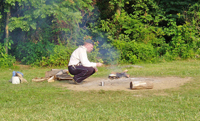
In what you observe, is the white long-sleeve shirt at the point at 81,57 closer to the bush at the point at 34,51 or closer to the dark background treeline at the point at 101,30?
the dark background treeline at the point at 101,30

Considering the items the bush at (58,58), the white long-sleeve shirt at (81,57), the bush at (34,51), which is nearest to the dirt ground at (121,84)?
the white long-sleeve shirt at (81,57)

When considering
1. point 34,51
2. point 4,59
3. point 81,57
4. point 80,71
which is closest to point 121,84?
point 80,71

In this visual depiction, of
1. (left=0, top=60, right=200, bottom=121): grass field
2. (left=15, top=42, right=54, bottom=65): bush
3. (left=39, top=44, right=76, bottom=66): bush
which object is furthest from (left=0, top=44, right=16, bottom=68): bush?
(left=0, top=60, right=200, bottom=121): grass field

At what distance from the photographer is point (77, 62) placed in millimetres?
8672

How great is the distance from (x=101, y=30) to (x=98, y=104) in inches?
442

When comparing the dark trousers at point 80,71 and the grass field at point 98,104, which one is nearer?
the grass field at point 98,104

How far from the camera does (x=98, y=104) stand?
606cm

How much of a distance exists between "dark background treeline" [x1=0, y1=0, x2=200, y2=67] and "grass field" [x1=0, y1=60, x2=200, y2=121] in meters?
6.45

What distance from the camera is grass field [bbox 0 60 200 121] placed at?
505 cm

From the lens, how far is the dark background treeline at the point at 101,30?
14.1 m

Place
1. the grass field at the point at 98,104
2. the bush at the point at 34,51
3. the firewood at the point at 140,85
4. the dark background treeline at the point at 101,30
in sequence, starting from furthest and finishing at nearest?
1. the bush at the point at 34,51
2. the dark background treeline at the point at 101,30
3. the firewood at the point at 140,85
4. the grass field at the point at 98,104

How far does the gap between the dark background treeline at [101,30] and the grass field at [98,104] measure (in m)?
6.45

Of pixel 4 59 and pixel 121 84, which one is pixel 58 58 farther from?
Answer: pixel 121 84

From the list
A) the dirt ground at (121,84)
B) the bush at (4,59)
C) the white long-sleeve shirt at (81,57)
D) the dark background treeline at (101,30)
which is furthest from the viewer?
the dark background treeline at (101,30)
